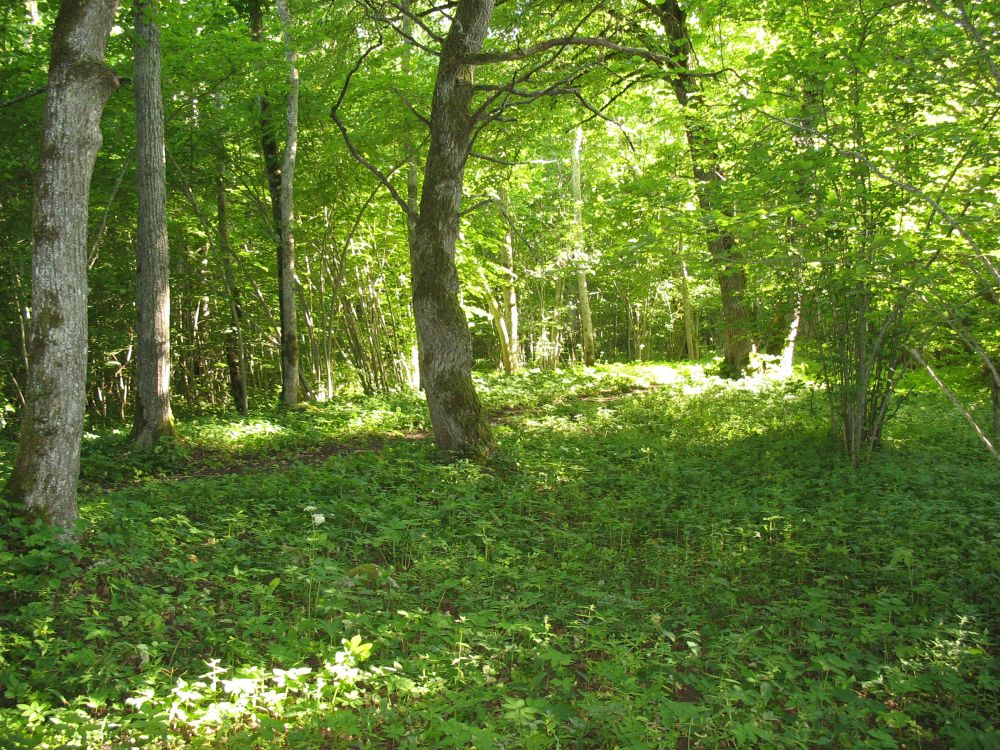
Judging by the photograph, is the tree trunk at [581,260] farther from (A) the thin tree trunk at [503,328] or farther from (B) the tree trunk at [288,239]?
(B) the tree trunk at [288,239]

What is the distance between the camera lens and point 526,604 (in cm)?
408

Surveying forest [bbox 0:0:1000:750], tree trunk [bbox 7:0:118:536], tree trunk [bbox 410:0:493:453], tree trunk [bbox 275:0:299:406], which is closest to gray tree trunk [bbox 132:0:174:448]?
forest [bbox 0:0:1000:750]

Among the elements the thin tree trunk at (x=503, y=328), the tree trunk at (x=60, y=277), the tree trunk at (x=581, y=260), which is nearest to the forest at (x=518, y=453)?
the tree trunk at (x=60, y=277)

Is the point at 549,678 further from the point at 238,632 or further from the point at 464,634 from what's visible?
the point at 238,632

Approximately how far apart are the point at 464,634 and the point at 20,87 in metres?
11.4

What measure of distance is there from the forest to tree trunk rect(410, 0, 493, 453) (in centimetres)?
4

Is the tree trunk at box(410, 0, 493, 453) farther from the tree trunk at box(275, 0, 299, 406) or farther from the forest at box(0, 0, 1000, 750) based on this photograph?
the tree trunk at box(275, 0, 299, 406)

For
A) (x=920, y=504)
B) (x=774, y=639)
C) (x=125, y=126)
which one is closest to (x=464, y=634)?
(x=774, y=639)

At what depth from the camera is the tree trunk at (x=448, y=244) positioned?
7.35 metres

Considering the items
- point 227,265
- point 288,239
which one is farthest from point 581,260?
point 227,265

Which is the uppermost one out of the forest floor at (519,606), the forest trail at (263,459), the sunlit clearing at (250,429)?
the sunlit clearing at (250,429)

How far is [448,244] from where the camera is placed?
748 cm

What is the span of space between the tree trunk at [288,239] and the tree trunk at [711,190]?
22.2 feet

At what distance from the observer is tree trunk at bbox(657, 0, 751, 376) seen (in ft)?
24.2
